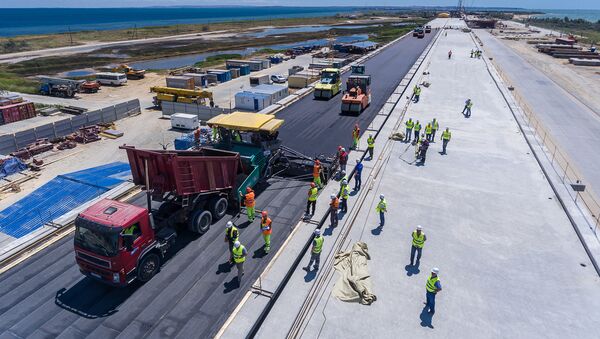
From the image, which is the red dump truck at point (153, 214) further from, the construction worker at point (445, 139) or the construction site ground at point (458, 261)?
the construction worker at point (445, 139)

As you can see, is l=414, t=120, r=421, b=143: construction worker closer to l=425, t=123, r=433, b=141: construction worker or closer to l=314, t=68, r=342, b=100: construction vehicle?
l=425, t=123, r=433, b=141: construction worker

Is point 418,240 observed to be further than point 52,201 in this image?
No

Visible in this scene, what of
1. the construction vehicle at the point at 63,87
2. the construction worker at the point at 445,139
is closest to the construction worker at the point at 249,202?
the construction worker at the point at 445,139

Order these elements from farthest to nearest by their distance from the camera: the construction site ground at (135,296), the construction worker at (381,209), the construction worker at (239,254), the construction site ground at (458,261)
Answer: the construction worker at (381,209) < the construction worker at (239,254) < the construction site ground at (458,261) < the construction site ground at (135,296)

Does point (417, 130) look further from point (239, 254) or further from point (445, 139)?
point (239, 254)

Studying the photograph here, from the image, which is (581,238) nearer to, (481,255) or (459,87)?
(481,255)

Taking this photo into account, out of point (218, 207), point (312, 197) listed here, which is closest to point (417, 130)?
point (312, 197)

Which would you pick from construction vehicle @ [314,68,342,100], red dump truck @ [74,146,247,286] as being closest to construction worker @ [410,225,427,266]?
red dump truck @ [74,146,247,286]
